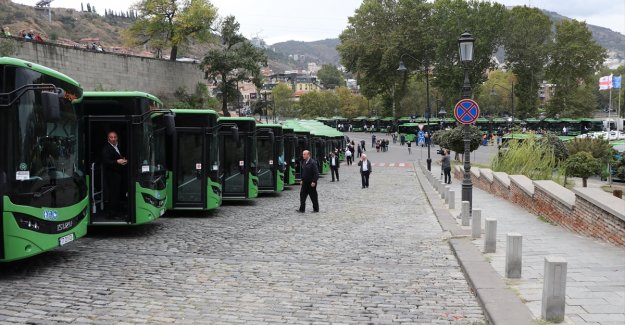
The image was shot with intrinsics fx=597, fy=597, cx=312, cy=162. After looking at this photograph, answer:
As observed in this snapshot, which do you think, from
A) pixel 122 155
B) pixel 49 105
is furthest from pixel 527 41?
pixel 49 105

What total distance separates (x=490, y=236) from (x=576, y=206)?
3.13 metres

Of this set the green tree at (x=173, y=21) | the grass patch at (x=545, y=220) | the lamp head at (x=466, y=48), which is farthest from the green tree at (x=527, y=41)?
the grass patch at (x=545, y=220)

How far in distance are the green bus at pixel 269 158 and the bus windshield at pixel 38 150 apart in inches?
491

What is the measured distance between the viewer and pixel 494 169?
23.7 meters

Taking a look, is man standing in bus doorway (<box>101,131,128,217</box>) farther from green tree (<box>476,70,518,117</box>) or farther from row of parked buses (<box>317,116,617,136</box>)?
green tree (<box>476,70,518,117</box>)

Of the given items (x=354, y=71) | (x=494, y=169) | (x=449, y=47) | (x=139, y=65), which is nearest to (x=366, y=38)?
(x=354, y=71)

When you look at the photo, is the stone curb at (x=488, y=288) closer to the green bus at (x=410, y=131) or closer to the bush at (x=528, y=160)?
the bush at (x=528, y=160)

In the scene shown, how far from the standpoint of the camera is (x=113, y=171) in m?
11.4

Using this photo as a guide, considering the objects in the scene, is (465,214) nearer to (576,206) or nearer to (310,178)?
(576,206)

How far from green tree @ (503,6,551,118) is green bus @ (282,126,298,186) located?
61.5m

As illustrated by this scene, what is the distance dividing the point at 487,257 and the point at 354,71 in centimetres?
8355

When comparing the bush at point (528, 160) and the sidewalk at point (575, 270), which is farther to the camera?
the bush at point (528, 160)

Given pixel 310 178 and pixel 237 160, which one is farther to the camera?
pixel 237 160

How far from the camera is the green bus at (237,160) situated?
18484 mm
